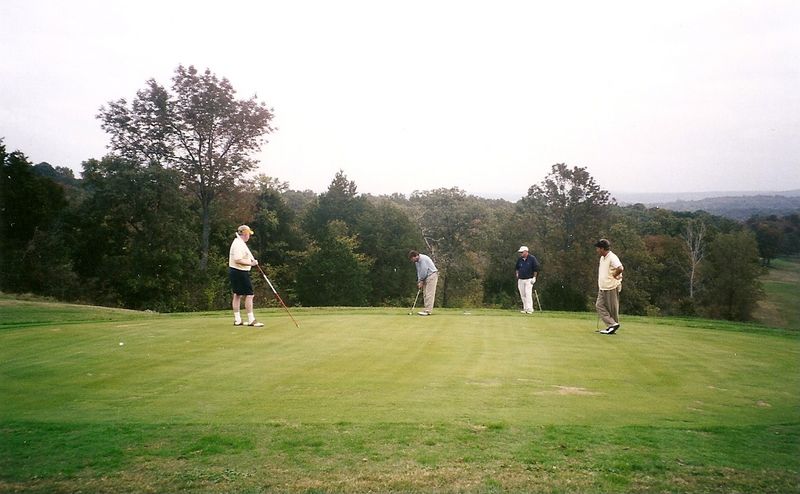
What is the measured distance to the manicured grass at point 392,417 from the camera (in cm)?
456

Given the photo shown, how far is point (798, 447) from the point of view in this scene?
524 cm

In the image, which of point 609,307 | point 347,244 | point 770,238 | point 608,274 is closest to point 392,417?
point 609,307

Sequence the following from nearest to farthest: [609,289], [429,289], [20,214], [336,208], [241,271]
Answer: [609,289]
[241,271]
[429,289]
[20,214]
[336,208]

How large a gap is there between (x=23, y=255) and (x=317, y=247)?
2628 cm

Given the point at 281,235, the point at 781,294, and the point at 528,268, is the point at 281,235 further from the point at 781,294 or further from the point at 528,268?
the point at 781,294

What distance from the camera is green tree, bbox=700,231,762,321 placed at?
55469 millimetres

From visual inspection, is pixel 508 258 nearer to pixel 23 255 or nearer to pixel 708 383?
pixel 23 255

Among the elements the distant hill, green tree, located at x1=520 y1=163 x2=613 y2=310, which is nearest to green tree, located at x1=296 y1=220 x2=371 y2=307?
green tree, located at x1=520 y1=163 x2=613 y2=310

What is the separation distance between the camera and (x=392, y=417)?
5.81 meters

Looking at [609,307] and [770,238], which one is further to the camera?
[770,238]

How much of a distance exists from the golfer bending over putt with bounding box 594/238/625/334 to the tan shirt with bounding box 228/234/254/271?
26.3ft

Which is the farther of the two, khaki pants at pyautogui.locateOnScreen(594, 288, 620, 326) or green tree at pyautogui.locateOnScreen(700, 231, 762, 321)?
green tree at pyautogui.locateOnScreen(700, 231, 762, 321)

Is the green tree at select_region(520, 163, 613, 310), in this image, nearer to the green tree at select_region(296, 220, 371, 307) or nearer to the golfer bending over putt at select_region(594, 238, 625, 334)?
the green tree at select_region(296, 220, 371, 307)

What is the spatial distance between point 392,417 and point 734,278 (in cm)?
6036
